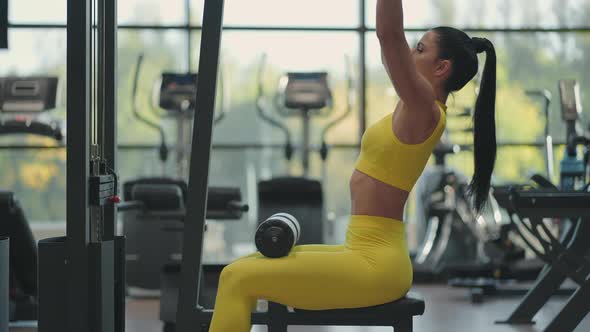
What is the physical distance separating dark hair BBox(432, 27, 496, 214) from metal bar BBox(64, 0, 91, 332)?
123 cm

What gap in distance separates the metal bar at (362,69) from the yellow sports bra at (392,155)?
16.4 ft

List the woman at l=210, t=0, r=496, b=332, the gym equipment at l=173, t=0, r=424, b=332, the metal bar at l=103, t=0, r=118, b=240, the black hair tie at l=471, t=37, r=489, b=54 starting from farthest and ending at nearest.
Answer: the metal bar at l=103, t=0, r=118, b=240
the gym equipment at l=173, t=0, r=424, b=332
the black hair tie at l=471, t=37, r=489, b=54
the woman at l=210, t=0, r=496, b=332

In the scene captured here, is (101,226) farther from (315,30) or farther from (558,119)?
(558,119)

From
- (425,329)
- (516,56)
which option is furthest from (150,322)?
(516,56)

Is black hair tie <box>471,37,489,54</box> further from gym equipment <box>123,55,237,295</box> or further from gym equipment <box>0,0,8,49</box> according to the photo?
gym equipment <box>123,55,237,295</box>

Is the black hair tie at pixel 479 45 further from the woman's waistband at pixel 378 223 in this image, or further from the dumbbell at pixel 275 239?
the dumbbell at pixel 275 239

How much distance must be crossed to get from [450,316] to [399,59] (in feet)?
10.7

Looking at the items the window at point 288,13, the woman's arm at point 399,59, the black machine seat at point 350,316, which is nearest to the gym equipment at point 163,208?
the window at point 288,13

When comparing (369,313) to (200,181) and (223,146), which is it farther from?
(223,146)

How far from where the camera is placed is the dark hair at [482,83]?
2.75 metres

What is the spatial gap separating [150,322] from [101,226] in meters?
2.01

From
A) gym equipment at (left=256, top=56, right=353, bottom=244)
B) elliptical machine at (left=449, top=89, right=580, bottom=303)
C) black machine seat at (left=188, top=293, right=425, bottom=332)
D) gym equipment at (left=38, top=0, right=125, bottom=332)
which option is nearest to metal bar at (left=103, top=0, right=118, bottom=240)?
gym equipment at (left=38, top=0, right=125, bottom=332)

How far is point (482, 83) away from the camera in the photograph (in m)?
2.84

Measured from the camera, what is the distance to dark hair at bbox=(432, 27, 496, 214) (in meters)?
2.75
